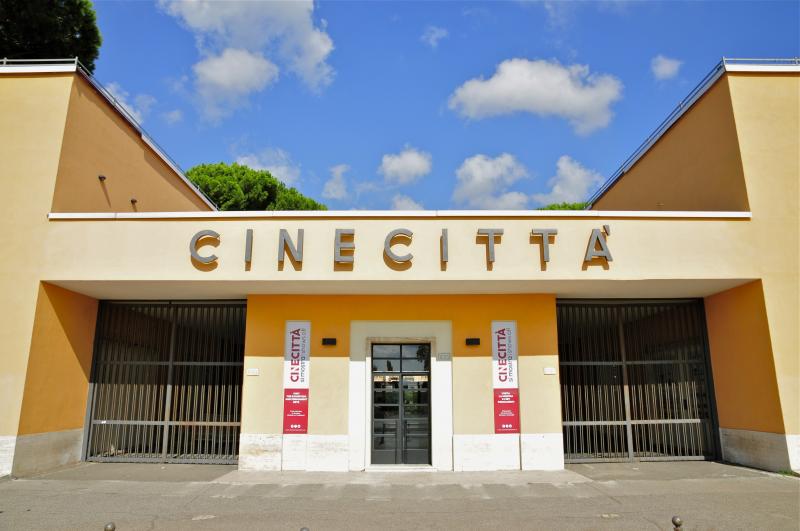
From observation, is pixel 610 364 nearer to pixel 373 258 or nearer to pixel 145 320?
pixel 373 258

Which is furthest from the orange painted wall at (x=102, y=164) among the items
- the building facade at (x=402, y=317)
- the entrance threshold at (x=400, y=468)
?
the entrance threshold at (x=400, y=468)

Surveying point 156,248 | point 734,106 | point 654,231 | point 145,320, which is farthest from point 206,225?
point 734,106

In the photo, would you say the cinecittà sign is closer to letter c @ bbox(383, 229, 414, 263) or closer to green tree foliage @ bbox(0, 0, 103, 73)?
letter c @ bbox(383, 229, 414, 263)

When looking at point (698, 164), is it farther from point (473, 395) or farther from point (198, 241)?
point (198, 241)

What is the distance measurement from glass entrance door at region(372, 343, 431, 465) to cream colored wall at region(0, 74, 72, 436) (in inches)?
241

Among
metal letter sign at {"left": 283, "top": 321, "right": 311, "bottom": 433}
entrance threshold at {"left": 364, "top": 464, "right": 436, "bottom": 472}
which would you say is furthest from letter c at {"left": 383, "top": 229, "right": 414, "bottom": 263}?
entrance threshold at {"left": 364, "top": 464, "right": 436, "bottom": 472}

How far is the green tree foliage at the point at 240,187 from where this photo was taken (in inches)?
965

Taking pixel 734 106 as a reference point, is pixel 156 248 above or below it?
below

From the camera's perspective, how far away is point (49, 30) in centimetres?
1533

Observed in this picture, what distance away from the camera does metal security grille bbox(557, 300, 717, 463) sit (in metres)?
10.4

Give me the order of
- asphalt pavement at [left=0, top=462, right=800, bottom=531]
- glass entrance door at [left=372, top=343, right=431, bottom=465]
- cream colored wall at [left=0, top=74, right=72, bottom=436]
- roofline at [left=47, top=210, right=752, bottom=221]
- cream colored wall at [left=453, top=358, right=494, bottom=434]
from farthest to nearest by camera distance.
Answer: glass entrance door at [left=372, top=343, right=431, bottom=465] < cream colored wall at [left=453, top=358, right=494, bottom=434] < roofline at [left=47, top=210, right=752, bottom=221] < cream colored wall at [left=0, top=74, right=72, bottom=436] < asphalt pavement at [left=0, top=462, right=800, bottom=531]

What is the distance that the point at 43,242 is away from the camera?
359 inches

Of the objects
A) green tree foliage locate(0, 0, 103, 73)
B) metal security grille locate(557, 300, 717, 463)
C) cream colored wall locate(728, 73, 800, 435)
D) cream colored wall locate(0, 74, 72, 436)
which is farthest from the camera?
green tree foliage locate(0, 0, 103, 73)

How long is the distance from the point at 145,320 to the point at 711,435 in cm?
1218
